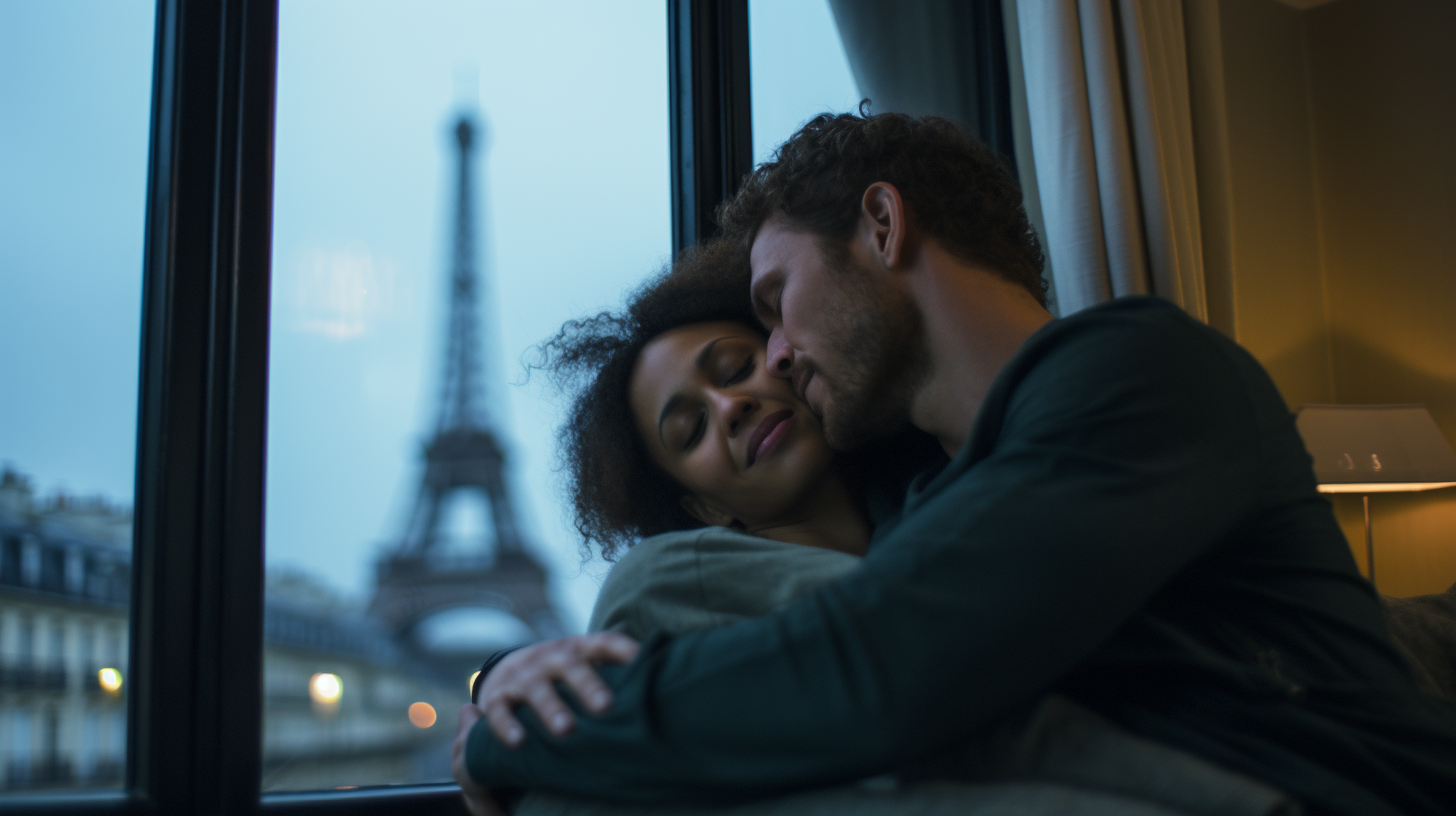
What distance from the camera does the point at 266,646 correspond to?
132 centimetres

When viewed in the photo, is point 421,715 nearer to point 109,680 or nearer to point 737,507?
point 109,680

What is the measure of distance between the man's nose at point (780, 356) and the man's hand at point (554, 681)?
1.58 feet

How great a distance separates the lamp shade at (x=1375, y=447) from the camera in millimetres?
2307

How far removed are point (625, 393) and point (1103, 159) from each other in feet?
3.26

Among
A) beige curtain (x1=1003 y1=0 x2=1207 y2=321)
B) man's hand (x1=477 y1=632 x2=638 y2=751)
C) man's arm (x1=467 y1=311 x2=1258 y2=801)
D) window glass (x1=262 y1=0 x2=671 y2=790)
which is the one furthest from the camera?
beige curtain (x1=1003 y1=0 x2=1207 y2=321)

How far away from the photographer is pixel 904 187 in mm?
1219

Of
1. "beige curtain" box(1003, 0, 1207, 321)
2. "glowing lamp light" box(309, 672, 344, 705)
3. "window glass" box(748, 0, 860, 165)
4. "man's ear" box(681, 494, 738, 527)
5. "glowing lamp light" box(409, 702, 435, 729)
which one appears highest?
"window glass" box(748, 0, 860, 165)

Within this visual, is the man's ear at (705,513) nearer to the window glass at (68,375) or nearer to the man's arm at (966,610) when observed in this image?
the man's arm at (966,610)

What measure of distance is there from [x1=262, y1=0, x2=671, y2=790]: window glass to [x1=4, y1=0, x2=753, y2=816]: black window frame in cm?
7

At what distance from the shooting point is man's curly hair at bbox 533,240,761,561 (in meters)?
1.41

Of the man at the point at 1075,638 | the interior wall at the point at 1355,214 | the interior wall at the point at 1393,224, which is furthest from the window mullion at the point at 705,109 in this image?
the interior wall at the point at 1393,224

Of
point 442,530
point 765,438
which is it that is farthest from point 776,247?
point 442,530

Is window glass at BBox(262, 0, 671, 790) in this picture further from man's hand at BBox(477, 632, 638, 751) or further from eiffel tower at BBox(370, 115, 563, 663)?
eiffel tower at BBox(370, 115, 563, 663)

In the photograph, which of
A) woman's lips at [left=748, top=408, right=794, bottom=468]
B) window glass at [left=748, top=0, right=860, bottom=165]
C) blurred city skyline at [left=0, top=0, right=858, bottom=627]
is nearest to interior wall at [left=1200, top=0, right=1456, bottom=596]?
window glass at [left=748, top=0, right=860, bottom=165]
